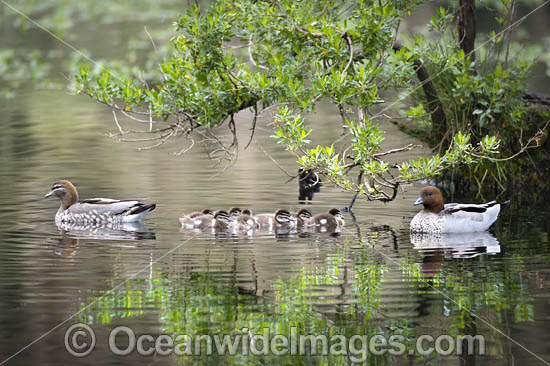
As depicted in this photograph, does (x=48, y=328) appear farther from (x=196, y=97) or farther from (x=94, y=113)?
(x=94, y=113)

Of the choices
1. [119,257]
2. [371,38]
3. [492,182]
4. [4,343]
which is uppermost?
[371,38]

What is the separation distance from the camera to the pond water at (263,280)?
24.5 feet

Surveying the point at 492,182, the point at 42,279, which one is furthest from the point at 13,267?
the point at 492,182

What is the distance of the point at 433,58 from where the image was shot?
12914 mm

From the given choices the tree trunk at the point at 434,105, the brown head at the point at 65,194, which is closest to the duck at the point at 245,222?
the brown head at the point at 65,194

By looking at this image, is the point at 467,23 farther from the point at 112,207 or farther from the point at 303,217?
the point at 112,207

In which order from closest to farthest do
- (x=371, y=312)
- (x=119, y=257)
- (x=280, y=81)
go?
(x=371, y=312)
(x=119, y=257)
(x=280, y=81)

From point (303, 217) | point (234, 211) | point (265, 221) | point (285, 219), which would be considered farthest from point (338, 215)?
point (234, 211)

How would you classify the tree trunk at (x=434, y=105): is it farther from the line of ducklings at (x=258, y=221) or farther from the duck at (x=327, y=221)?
the line of ducklings at (x=258, y=221)

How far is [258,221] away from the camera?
11.9 meters

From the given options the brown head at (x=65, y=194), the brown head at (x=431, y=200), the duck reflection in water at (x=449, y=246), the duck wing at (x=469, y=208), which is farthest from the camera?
the brown head at (x=65, y=194)

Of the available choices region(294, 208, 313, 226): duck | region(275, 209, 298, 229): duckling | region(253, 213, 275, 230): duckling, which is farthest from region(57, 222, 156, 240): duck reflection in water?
region(294, 208, 313, 226): duck

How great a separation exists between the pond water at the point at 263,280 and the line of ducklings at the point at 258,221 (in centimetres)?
24

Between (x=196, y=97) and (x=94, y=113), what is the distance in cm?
1303
